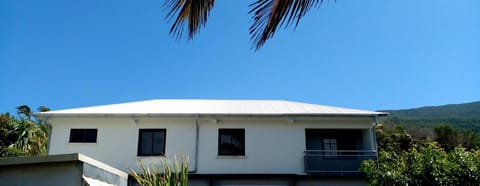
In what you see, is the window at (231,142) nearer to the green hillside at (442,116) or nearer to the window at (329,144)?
the window at (329,144)

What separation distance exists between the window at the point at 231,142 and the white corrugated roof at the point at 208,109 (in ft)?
2.90

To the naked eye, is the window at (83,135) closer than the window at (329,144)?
Yes

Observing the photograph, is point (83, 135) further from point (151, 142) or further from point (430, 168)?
point (430, 168)

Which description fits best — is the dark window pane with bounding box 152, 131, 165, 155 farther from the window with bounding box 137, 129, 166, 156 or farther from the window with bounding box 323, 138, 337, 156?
the window with bounding box 323, 138, 337, 156

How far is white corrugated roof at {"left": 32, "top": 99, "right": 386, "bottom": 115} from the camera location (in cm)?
1650

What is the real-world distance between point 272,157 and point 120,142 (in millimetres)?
6381

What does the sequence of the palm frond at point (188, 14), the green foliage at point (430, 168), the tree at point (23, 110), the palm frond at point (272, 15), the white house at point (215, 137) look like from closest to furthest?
the palm frond at point (272, 15)
the palm frond at point (188, 14)
the green foliage at point (430, 168)
the white house at point (215, 137)
the tree at point (23, 110)

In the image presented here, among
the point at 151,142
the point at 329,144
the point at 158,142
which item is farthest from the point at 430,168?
the point at 151,142

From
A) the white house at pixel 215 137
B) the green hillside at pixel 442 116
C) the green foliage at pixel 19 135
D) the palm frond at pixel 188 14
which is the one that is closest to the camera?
the palm frond at pixel 188 14

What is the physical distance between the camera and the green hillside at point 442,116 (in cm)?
5462

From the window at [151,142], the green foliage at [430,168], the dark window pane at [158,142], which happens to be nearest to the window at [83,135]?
the window at [151,142]

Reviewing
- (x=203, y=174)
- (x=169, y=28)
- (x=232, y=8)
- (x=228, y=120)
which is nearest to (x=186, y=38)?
(x=169, y=28)

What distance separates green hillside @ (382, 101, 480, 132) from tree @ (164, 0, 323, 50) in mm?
53475

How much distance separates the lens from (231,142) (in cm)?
1670
